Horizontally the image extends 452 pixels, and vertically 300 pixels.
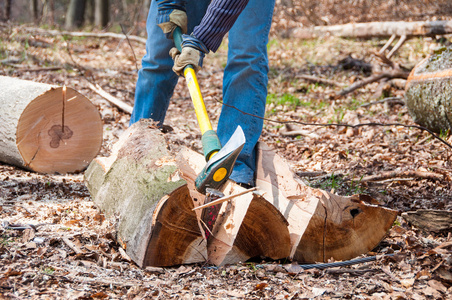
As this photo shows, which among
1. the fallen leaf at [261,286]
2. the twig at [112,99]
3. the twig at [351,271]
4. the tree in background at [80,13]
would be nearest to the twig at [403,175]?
the twig at [351,271]

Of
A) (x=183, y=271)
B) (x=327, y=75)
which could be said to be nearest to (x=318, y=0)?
(x=327, y=75)

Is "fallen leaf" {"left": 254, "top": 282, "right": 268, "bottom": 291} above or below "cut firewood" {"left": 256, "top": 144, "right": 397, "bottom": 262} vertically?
below

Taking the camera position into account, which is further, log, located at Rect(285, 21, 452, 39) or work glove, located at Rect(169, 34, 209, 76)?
log, located at Rect(285, 21, 452, 39)

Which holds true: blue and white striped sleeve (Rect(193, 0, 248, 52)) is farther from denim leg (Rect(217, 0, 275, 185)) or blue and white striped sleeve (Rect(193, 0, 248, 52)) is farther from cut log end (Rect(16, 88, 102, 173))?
cut log end (Rect(16, 88, 102, 173))

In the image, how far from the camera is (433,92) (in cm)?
405

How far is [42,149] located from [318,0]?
7802mm

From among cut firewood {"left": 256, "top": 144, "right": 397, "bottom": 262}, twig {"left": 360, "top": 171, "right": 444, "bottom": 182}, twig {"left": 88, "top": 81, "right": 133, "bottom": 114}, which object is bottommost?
cut firewood {"left": 256, "top": 144, "right": 397, "bottom": 262}

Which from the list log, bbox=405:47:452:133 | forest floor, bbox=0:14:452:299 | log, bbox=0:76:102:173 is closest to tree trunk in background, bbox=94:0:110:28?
forest floor, bbox=0:14:452:299

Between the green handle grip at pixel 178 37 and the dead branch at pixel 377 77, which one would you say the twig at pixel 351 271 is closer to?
the green handle grip at pixel 178 37

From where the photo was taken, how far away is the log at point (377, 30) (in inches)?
261

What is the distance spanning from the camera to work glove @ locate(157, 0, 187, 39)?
2789mm

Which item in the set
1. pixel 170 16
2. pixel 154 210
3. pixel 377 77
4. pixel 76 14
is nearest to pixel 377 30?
pixel 377 77

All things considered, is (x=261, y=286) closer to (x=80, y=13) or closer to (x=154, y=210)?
(x=154, y=210)

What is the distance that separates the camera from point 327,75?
6680mm
